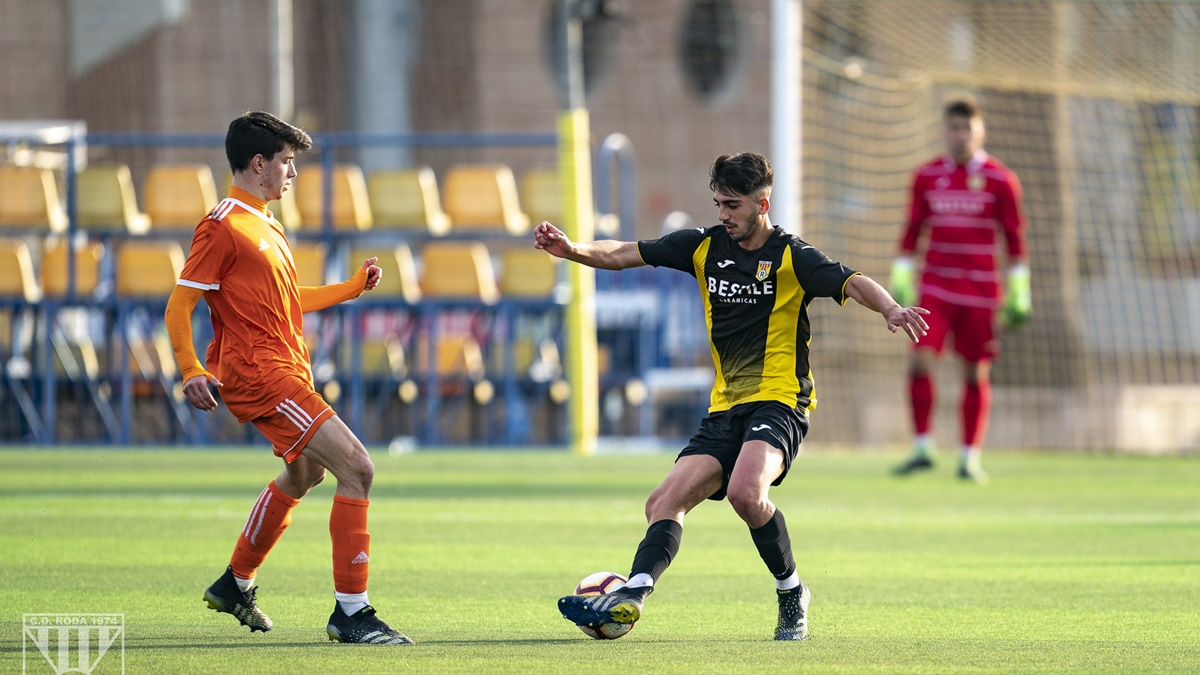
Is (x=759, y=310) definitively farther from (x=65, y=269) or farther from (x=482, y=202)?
(x=65, y=269)

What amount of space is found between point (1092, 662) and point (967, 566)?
2.66 metres

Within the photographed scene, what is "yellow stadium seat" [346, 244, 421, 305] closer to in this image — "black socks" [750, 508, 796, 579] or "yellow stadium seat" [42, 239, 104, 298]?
"yellow stadium seat" [42, 239, 104, 298]

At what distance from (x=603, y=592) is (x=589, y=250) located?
1216 millimetres

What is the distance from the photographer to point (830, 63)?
16.3 meters

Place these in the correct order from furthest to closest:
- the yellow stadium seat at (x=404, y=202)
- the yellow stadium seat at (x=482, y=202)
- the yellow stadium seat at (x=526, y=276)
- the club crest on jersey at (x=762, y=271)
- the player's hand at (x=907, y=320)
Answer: the yellow stadium seat at (x=482, y=202), the yellow stadium seat at (x=404, y=202), the yellow stadium seat at (x=526, y=276), the club crest on jersey at (x=762, y=271), the player's hand at (x=907, y=320)

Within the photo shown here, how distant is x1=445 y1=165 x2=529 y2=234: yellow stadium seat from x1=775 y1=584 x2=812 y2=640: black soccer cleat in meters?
11.7

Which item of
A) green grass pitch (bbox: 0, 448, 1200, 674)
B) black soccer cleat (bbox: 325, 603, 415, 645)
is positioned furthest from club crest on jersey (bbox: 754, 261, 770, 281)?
black soccer cleat (bbox: 325, 603, 415, 645)

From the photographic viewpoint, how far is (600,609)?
5.52 m

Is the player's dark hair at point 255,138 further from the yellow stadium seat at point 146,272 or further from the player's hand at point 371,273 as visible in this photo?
the yellow stadium seat at point 146,272

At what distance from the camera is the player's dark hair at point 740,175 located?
19.3ft

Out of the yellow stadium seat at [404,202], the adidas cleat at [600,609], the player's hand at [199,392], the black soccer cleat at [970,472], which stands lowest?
the black soccer cleat at [970,472]

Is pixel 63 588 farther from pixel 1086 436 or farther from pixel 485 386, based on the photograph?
pixel 1086 436

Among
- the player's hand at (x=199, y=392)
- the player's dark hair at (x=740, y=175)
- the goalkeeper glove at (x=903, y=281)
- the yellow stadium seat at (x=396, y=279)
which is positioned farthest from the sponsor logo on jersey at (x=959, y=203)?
the player's hand at (x=199, y=392)

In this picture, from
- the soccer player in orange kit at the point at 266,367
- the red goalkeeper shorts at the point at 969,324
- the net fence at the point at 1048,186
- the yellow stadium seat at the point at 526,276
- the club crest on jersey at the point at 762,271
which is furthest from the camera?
the net fence at the point at 1048,186
